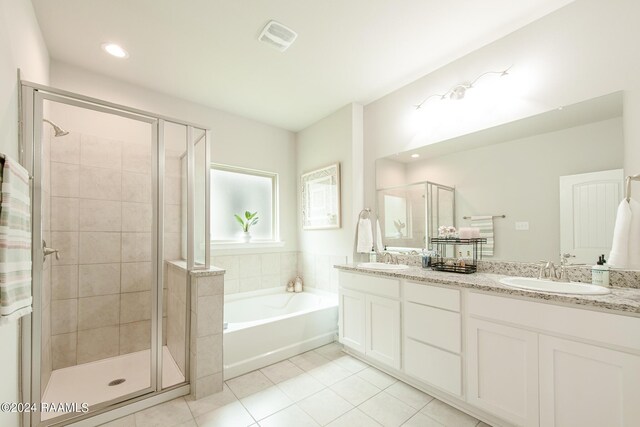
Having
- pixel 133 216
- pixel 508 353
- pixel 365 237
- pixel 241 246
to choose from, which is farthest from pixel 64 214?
pixel 508 353

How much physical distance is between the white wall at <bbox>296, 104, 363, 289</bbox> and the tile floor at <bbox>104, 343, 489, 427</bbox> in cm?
122

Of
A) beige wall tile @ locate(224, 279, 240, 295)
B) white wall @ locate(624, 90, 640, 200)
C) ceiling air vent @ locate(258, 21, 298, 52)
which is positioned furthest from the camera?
beige wall tile @ locate(224, 279, 240, 295)

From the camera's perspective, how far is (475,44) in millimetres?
2098

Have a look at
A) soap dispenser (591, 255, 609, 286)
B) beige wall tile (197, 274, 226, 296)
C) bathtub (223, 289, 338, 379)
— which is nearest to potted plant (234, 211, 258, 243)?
bathtub (223, 289, 338, 379)

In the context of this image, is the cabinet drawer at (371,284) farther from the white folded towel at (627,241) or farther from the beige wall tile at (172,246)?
the beige wall tile at (172,246)

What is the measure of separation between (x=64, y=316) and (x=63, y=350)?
268 mm

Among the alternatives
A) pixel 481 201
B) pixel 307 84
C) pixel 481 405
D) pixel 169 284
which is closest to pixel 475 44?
pixel 481 201

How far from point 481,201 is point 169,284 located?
8.33 feet

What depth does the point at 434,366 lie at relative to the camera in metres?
1.84

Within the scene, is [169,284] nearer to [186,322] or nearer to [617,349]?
[186,322]

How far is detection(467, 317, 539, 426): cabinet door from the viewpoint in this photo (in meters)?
1.41

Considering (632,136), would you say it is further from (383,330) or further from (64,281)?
(64,281)

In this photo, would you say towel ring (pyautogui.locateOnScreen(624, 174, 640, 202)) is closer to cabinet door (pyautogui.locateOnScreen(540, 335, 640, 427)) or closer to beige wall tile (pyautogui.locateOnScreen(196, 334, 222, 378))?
cabinet door (pyautogui.locateOnScreen(540, 335, 640, 427))

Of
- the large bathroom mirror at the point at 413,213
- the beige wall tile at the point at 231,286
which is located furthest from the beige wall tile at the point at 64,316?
the large bathroom mirror at the point at 413,213
